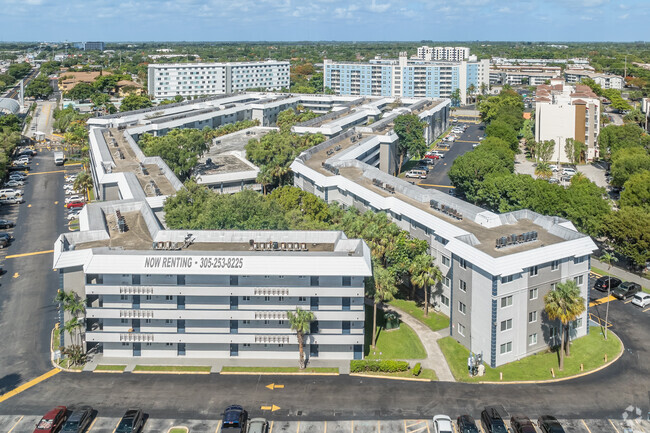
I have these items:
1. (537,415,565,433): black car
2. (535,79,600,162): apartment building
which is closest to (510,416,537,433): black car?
(537,415,565,433): black car

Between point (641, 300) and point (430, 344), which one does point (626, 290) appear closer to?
point (641, 300)

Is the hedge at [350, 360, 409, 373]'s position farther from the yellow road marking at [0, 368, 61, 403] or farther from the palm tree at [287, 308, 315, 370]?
the yellow road marking at [0, 368, 61, 403]

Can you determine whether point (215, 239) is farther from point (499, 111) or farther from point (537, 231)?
point (499, 111)

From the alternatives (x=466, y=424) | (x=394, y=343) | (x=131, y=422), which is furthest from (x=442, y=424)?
(x=131, y=422)

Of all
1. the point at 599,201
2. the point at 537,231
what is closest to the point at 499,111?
the point at 599,201

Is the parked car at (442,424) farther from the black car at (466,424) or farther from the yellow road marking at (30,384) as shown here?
the yellow road marking at (30,384)

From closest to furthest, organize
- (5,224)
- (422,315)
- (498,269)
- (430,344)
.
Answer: (498,269)
(430,344)
(422,315)
(5,224)

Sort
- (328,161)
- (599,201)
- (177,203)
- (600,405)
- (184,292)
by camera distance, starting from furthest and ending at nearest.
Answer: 1. (328,161)
2. (599,201)
3. (177,203)
4. (184,292)
5. (600,405)
